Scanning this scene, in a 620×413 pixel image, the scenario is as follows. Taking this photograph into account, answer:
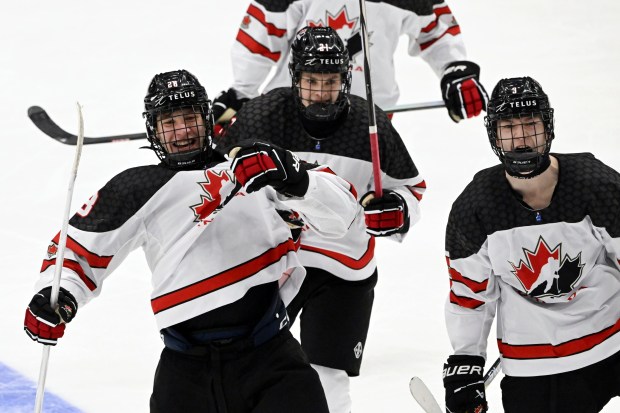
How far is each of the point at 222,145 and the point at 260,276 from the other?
0.86 meters

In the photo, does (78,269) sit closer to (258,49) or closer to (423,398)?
(423,398)

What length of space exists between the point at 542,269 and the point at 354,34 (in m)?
1.79

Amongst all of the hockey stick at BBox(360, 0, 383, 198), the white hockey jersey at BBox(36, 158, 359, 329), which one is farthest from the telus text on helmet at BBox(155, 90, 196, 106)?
the hockey stick at BBox(360, 0, 383, 198)

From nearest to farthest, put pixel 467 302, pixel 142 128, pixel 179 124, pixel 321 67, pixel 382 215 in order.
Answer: pixel 179 124, pixel 467 302, pixel 382 215, pixel 321 67, pixel 142 128

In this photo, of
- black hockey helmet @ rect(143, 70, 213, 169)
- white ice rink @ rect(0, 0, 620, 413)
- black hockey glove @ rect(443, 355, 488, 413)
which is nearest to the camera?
black hockey helmet @ rect(143, 70, 213, 169)

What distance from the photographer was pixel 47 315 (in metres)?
3.12

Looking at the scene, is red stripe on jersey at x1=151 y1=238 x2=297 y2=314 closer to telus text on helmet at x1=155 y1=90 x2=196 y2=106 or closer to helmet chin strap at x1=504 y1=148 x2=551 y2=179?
telus text on helmet at x1=155 y1=90 x2=196 y2=106

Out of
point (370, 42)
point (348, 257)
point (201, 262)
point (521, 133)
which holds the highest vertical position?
point (370, 42)

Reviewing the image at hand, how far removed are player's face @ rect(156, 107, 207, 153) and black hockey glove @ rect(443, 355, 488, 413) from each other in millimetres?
834

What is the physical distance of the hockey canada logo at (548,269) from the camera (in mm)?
3232

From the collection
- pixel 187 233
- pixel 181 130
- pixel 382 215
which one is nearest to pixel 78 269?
pixel 187 233

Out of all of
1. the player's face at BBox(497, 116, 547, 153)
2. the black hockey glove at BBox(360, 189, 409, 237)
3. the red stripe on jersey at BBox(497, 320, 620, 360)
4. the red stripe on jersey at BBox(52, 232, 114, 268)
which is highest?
the player's face at BBox(497, 116, 547, 153)

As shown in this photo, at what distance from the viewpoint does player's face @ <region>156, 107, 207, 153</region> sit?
10.5 ft

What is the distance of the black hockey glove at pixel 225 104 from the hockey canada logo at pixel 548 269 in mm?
1843
